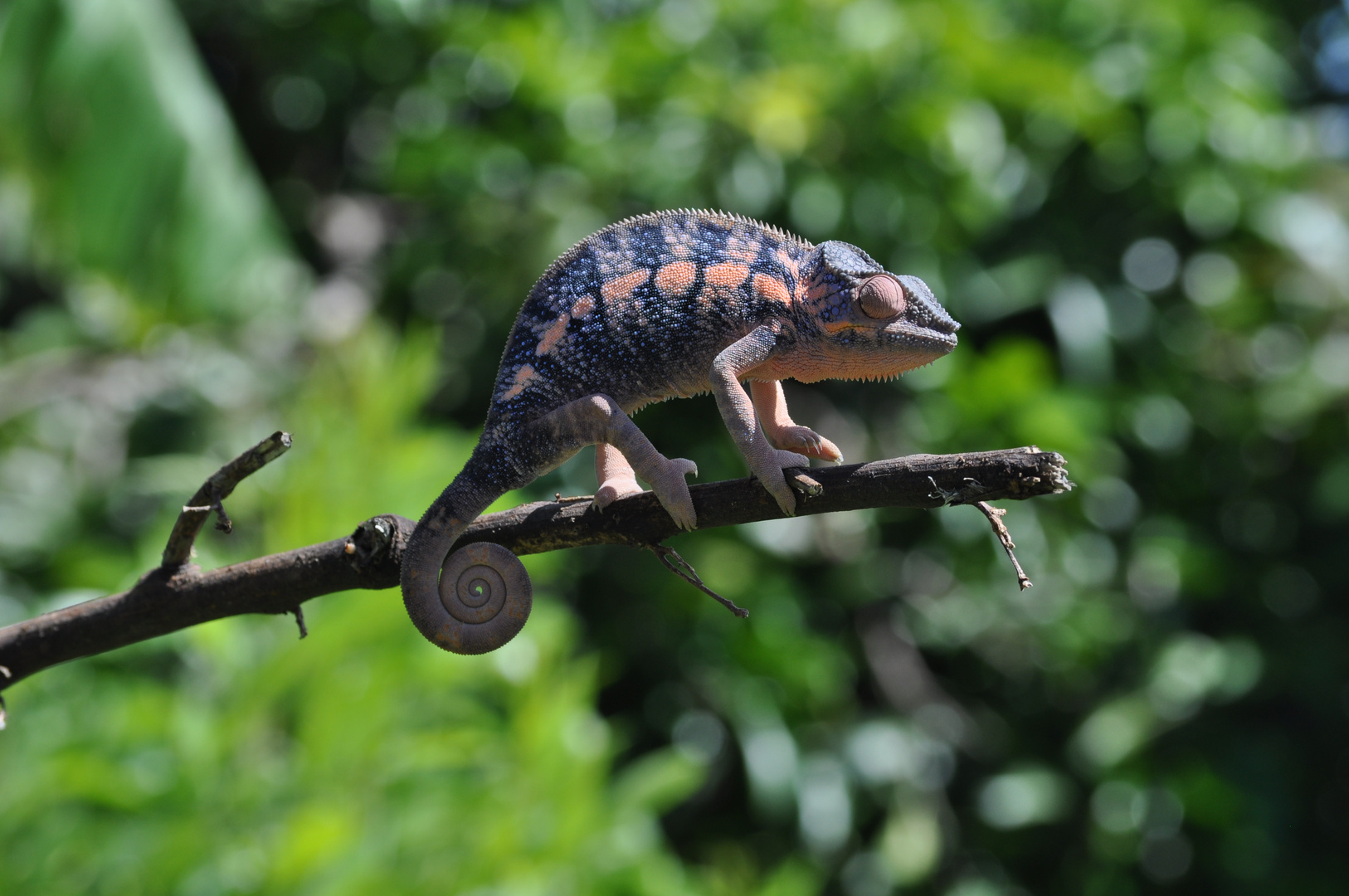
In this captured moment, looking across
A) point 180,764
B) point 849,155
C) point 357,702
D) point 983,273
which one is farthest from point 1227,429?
point 180,764

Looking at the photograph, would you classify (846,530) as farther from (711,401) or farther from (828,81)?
(828,81)

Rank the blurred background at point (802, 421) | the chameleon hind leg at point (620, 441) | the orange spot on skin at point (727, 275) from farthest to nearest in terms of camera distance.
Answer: the blurred background at point (802, 421)
the orange spot on skin at point (727, 275)
the chameleon hind leg at point (620, 441)

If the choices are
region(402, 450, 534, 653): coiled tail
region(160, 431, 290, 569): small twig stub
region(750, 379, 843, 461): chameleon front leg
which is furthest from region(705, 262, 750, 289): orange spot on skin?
region(160, 431, 290, 569): small twig stub

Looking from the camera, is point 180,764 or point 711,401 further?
point 711,401

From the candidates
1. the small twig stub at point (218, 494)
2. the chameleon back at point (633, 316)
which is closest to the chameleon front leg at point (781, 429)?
the chameleon back at point (633, 316)

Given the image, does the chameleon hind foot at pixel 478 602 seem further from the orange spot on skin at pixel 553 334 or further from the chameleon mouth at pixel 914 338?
the chameleon mouth at pixel 914 338

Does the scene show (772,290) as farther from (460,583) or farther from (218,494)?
(218,494)

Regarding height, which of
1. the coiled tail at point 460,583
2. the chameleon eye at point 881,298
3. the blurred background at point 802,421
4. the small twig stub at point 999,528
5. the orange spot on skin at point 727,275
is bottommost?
the blurred background at point 802,421
